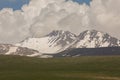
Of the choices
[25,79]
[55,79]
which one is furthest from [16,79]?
[55,79]

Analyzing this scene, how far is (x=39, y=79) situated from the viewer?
158250 millimetres

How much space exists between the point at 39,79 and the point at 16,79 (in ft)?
37.0

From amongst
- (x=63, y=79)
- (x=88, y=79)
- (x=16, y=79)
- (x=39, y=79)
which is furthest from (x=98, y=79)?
(x=16, y=79)

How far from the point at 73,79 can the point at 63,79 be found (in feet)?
15.5

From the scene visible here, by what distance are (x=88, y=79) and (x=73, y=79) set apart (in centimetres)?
716

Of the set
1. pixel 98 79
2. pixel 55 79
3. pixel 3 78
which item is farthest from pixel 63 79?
pixel 3 78

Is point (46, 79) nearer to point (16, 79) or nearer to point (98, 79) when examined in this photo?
point (16, 79)

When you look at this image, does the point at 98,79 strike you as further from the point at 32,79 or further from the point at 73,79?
the point at 32,79

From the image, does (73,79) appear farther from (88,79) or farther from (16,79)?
(16,79)

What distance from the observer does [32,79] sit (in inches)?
6334

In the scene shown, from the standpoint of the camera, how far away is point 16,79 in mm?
161500

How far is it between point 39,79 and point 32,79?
4278 mm

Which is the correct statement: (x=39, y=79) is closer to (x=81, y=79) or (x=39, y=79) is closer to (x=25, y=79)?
(x=25, y=79)

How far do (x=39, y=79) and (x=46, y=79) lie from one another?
464cm
